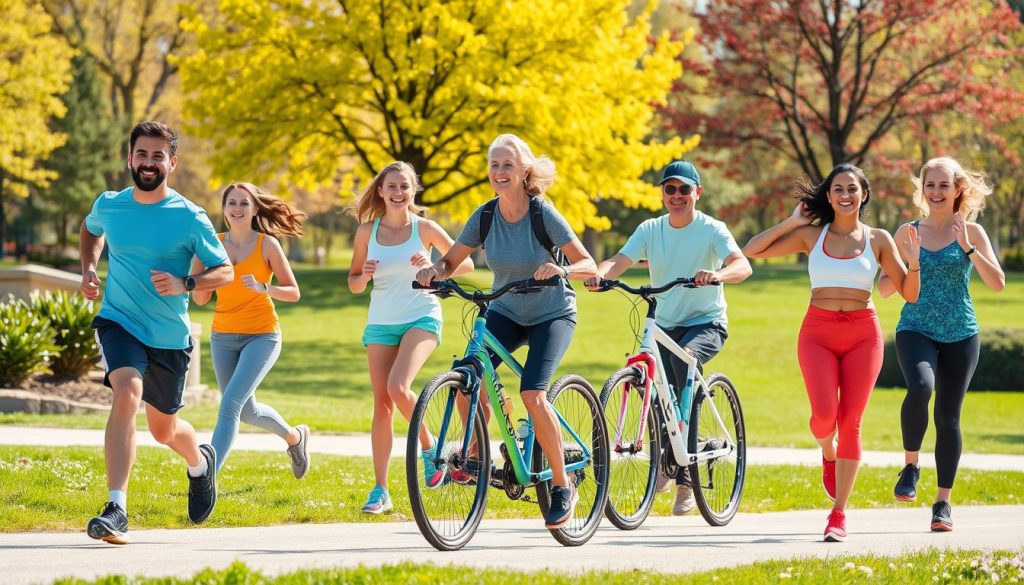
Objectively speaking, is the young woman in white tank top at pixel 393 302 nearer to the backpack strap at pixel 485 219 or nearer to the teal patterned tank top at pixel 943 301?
the backpack strap at pixel 485 219

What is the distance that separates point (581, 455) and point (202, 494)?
2116 millimetres

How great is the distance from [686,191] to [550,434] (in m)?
2.37

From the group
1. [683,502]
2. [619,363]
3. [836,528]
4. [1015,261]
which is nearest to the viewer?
[836,528]

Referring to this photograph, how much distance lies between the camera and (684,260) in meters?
8.83

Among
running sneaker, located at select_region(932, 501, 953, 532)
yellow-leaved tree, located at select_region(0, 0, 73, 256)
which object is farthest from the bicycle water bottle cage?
yellow-leaved tree, located at select_region(0, 0, 73, 256)

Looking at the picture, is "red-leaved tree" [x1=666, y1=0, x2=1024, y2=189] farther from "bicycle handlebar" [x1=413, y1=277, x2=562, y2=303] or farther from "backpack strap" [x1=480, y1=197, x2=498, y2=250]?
"bicycle handlebar" [x1=413, y1=277, x2=562, y2=303]

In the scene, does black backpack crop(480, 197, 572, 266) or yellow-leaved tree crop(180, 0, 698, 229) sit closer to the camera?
black backpack crop(480, 197, 572, 266)

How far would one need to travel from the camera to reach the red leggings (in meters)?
7.96

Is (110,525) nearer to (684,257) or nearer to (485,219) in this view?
(485,219)

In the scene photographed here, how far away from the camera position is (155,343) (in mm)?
7012

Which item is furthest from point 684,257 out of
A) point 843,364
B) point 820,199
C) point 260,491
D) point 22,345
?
point 22,345

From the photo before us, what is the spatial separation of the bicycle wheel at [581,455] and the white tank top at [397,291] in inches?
49.6

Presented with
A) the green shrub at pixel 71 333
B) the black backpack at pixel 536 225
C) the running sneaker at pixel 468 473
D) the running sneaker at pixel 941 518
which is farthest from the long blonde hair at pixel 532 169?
the green shrub at pixel 71 333

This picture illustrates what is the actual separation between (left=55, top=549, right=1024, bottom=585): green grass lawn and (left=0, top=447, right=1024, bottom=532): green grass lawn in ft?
8.54
